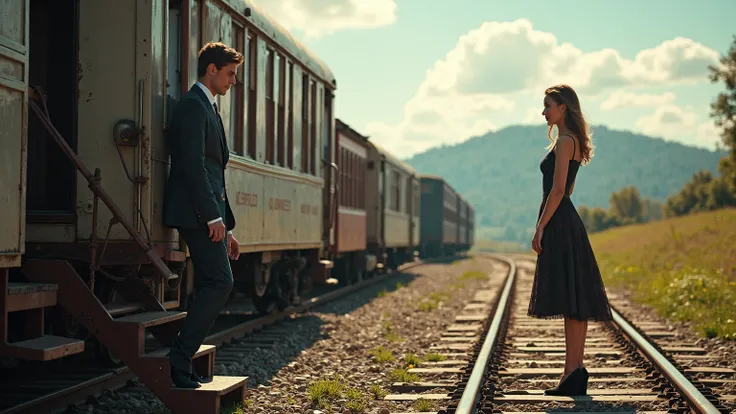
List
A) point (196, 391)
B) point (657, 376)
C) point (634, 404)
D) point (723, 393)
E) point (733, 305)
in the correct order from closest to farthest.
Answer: point (196, 391) → point (634, 404) → point (723, 393) → point (657, 376) → point (733, 305)

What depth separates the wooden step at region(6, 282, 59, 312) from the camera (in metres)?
4.75

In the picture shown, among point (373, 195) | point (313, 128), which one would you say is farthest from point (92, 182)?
point (373, 195)

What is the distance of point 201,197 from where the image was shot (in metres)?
5.37

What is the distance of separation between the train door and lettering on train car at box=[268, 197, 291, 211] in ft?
11.8

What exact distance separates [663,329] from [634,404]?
17.5 feet

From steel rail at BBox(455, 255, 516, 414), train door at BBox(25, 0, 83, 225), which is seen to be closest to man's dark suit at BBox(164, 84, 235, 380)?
train door at BBox(25, 0, 83, 225)

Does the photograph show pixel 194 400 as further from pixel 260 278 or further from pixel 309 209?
pixel 309 209

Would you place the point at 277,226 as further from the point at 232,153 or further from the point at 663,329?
the point at 663,329

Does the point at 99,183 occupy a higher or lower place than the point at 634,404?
higher

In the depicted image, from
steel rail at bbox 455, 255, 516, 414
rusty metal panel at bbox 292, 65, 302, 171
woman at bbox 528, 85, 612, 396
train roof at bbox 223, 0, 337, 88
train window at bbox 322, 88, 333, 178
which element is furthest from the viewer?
train window at bbox 322, 88, 333, 178

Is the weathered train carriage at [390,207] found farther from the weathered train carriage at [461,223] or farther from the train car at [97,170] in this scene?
the weathered train carriage at [461,223]

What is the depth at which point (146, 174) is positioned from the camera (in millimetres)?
6016

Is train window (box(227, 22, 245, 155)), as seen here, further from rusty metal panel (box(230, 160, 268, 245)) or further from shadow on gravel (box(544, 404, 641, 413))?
shadow on gravel (box(544, 404, 641, 413))

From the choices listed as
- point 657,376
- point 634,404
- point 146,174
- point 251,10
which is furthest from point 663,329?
point 146,174
